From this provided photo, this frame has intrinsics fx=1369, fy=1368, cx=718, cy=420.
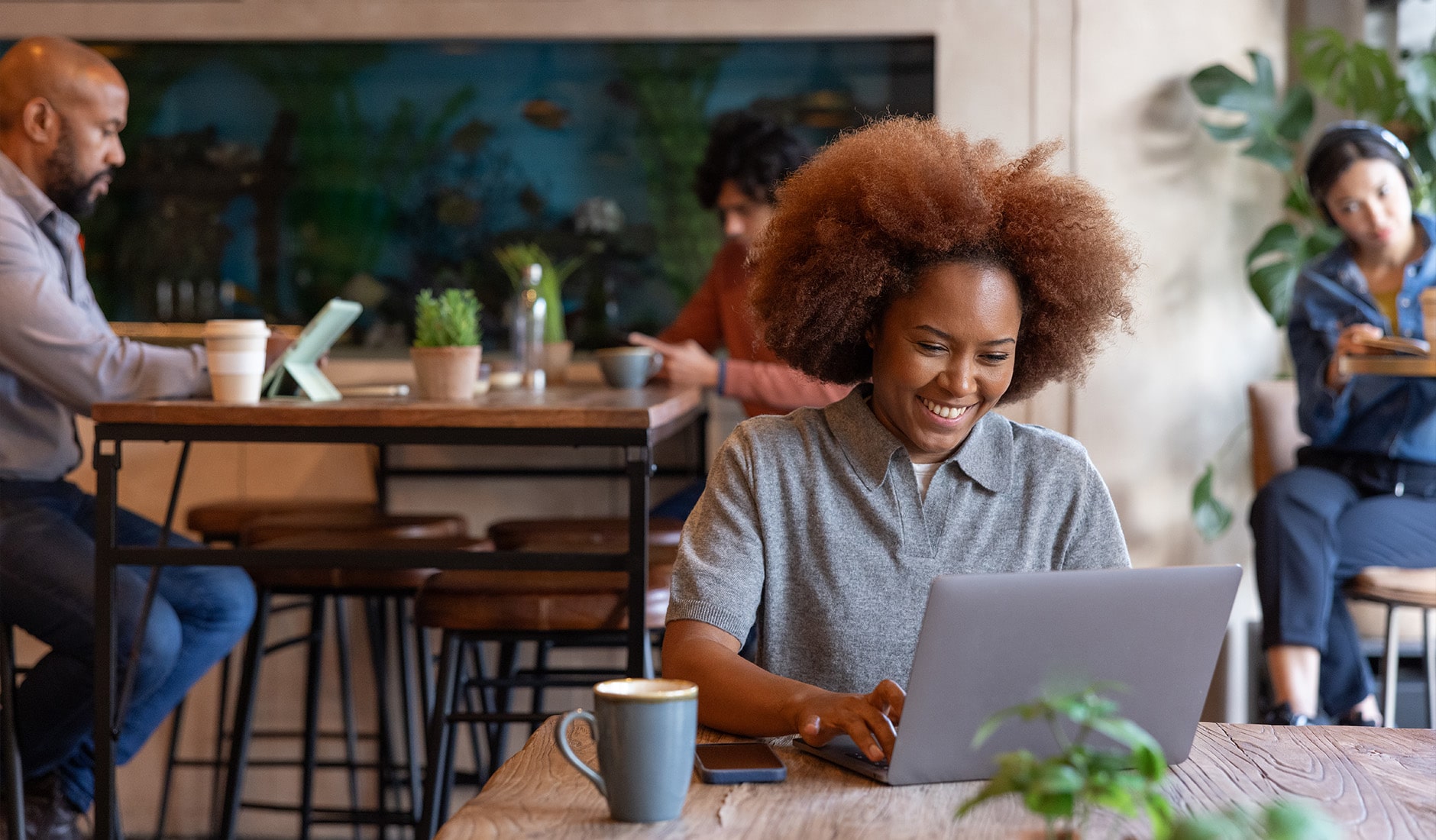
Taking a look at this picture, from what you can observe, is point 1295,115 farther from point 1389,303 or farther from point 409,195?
point 409,195

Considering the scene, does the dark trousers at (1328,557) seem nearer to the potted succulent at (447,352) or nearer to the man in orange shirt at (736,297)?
the man in orange shirt at (736,297)

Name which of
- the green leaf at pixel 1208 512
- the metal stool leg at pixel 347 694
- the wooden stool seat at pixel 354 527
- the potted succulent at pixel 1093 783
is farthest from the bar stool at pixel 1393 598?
the potted succulent at pixel 1093 783

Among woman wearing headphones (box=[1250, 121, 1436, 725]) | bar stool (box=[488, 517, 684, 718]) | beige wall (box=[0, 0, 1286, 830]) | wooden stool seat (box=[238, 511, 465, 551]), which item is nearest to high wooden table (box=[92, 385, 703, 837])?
bar stool (box=[488, 517, 684, 718])

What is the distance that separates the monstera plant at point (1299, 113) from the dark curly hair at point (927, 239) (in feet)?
6.55

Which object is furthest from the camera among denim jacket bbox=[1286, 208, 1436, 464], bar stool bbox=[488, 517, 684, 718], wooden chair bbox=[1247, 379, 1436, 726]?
denim jacket bbox=[1286, 208, 1436, 464]

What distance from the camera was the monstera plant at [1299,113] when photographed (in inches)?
131

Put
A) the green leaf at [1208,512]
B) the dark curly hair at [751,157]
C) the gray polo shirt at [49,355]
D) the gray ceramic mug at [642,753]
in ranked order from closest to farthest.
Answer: the gray ceramic mug at [642,753] → the gray polo shirt at [49,355] → the dark curly hair at [751,157] → the green leaf at [1208,512]

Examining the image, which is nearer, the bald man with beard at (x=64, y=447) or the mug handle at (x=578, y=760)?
the mug handle at (x=578, y=760)

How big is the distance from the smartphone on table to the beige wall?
2.58 m

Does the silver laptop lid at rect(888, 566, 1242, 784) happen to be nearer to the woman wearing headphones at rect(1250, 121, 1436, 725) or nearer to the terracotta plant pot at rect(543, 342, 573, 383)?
the woman wearing headphones at rect(1250, 121, 1436, 725)

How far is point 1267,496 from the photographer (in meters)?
3.02

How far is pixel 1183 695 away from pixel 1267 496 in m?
2.15

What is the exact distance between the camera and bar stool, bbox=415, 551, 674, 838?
2.23m

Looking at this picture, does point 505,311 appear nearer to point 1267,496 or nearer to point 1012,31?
point 1012,31
